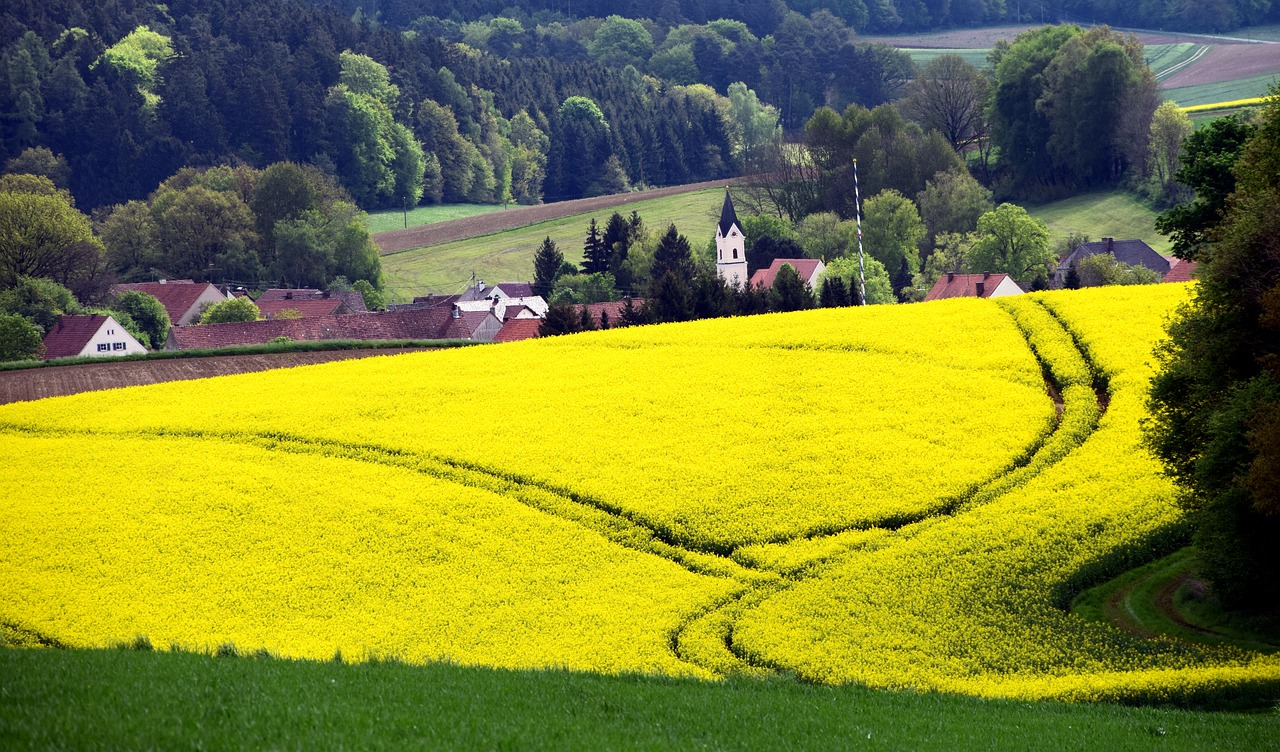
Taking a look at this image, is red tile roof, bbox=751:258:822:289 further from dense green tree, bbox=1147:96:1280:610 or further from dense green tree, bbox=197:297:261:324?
dense green tree, bbox=1147:96:1280:610

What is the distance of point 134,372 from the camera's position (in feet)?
169

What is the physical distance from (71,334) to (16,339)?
11220 millimetres

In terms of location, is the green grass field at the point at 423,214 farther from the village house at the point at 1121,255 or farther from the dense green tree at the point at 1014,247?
the village house at the point at 1121,255

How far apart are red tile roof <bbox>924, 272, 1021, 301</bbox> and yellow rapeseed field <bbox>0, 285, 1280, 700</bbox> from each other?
162 feet

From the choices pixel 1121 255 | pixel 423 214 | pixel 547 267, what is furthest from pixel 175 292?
pixel 1121 255

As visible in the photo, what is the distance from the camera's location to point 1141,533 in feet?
94.4

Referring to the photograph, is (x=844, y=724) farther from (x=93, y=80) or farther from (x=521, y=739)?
(x=93, y=80)

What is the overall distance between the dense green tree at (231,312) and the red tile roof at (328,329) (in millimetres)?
4391

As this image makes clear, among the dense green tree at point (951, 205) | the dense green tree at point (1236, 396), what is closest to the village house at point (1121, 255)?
the dense green tree at point (951, 205)

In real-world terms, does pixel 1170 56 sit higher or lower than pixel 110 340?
higher

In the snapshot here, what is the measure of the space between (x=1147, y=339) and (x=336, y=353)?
29.5 meters

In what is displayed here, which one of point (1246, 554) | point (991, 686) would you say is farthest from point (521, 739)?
point (1246, 554)

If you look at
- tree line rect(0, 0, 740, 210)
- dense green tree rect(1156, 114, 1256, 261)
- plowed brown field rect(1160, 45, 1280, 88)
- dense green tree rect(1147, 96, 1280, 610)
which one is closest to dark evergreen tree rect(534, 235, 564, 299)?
tree line rect(0, 0, 740, 210)

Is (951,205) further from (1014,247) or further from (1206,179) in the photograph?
(1206,179)
